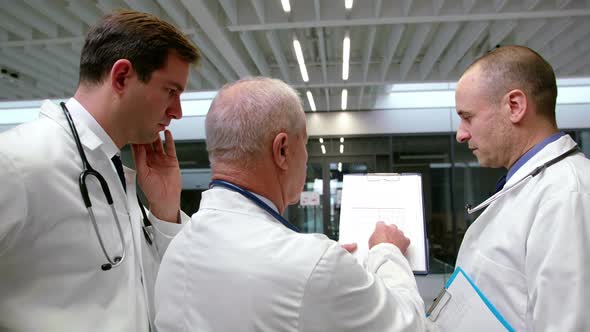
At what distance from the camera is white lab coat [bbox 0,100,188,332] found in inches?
40.6

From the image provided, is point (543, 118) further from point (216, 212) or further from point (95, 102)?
point (95, 102)

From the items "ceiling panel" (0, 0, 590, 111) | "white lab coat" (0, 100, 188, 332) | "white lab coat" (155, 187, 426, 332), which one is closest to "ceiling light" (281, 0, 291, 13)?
"ceiling panel" (0, 0, 590, 111)

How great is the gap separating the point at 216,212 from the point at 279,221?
0.55ft

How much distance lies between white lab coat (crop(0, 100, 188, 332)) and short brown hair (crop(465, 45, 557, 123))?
4.53 feet

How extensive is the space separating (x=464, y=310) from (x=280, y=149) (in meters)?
0.71

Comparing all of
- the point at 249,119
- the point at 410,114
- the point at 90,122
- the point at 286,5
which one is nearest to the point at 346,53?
the point at 286,5

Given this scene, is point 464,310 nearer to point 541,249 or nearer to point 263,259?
point 541,249

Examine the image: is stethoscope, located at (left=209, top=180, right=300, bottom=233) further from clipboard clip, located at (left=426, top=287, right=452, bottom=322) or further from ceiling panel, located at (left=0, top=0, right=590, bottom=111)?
ceiling panel, located at (left=0, top=0, right=590, bottom=111)

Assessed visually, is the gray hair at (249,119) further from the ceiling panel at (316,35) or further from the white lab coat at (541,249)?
the ceiling panel at (316,35)

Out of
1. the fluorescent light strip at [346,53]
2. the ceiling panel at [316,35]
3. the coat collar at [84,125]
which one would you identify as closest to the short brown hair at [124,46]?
the coat collar at [84,125]

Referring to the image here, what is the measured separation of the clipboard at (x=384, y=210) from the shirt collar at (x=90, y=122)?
83cm

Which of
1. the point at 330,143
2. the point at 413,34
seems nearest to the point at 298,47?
the point at 413,34

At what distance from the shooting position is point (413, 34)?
5172mm

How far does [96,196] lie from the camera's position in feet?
4.13
